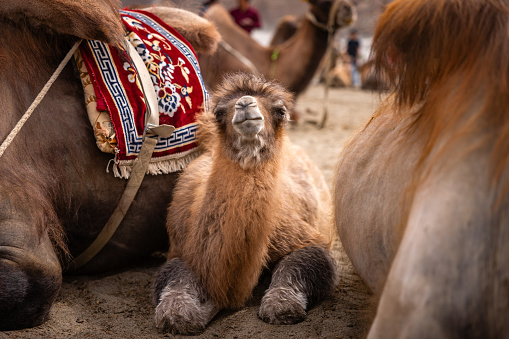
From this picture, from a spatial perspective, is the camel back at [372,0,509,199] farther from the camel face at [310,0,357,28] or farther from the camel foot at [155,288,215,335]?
the camel face at [310,0,357,28]

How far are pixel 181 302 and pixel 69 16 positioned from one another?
1358 millimetres

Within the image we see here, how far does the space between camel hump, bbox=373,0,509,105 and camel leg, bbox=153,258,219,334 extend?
1.24 meters

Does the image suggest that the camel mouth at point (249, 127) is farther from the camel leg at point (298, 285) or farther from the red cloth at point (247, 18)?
the red cloth at point (247, 18)

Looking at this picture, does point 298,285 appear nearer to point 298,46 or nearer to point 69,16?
point 69,16

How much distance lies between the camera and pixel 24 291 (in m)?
2.12

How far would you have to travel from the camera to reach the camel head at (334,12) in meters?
8.17

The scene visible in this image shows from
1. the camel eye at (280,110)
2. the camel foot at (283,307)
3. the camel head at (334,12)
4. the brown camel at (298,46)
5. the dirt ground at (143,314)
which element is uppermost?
the camel head at (334,12)

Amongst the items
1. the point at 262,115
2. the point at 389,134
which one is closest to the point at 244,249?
the point at 262,115

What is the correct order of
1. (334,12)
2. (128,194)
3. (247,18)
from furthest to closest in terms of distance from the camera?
(247,18), (334,12), (128,194)

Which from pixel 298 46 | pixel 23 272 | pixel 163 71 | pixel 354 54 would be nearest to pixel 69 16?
pixel 163 71

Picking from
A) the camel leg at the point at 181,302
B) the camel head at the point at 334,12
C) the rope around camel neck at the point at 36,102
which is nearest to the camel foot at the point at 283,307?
the camel leg at the point at 181,302

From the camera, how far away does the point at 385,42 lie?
5.70 ft

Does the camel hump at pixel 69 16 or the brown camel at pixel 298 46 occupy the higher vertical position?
the brown camel at pixel 298 46

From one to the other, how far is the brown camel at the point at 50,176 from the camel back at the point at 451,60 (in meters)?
1.45
